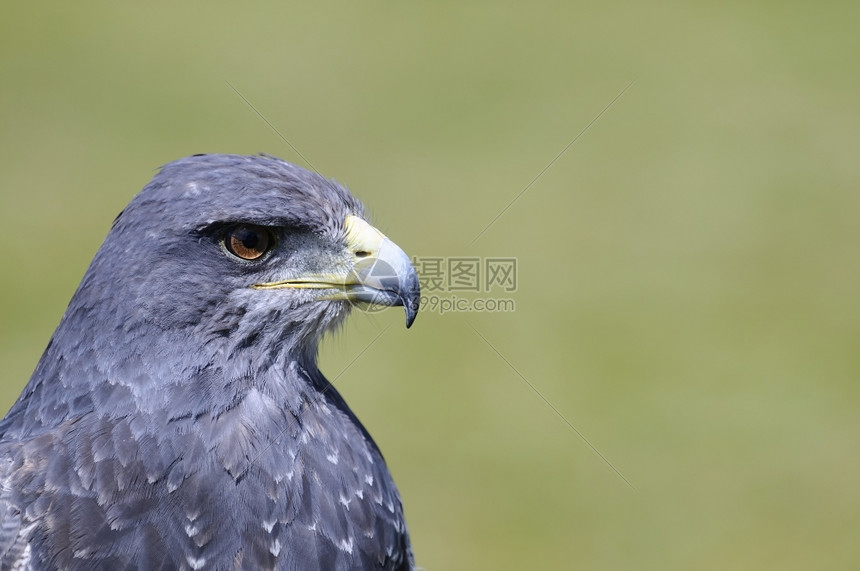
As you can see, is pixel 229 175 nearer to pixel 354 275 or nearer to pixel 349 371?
pixel 354 275

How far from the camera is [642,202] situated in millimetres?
15438

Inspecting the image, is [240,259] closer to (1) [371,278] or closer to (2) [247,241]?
(2) [247,241]

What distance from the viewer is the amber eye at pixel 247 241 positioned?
12.2 feet

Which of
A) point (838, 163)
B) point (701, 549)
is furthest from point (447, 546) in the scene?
point (838, 163)

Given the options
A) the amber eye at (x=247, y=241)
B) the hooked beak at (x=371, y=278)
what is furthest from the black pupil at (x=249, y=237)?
the hooked beak at (x=371, y=278)

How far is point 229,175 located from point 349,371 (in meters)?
8.76

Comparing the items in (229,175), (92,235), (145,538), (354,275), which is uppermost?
(92,235)

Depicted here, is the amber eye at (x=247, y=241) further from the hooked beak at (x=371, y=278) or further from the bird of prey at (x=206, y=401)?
the hooked beak at (x=371, y=278)

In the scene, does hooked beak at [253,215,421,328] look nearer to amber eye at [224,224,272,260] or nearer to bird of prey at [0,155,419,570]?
bird of prey at [0,155,419,570]

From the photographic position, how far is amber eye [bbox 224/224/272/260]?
3.72 m

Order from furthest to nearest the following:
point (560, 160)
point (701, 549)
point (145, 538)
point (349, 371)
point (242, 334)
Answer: point (560, 160) → point (349, 371) → point (701, 549) → point (242, 334) → point (145, 538)

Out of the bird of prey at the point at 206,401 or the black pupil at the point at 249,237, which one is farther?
the black pupil at the point at 249,237

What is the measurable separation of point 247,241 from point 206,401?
2.09ft

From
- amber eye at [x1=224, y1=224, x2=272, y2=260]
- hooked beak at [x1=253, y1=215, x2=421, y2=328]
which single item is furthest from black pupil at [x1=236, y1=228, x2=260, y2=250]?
hooked beak at [x1=253, y1=215, x2=421, y2=328]
